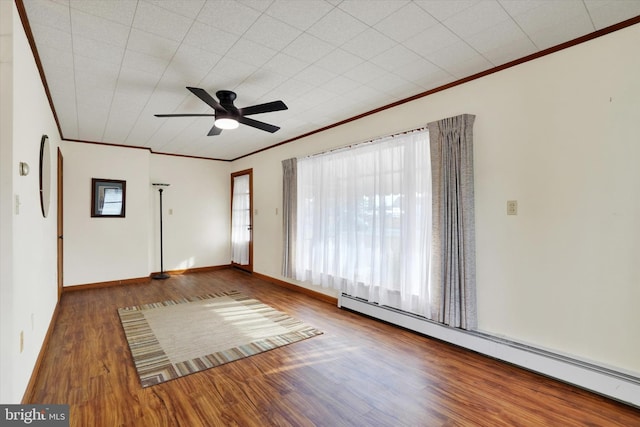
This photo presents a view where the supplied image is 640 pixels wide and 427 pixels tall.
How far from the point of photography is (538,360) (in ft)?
7.85

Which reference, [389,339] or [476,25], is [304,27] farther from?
[389,339]

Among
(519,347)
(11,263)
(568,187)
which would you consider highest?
(568,187)

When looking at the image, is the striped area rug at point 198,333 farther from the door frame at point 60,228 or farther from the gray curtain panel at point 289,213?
the door frame at point 60,228

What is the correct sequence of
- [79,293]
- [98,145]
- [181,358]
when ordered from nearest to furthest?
1. [181,358]
2. [79,293]
3. [98,145]

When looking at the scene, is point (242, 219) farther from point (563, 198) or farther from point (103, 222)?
point (563, 198)

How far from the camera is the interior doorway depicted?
6.46 m

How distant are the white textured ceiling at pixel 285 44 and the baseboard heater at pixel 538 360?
2416mm

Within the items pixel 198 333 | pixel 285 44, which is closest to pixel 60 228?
pixel 198 333

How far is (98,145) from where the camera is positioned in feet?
17.4

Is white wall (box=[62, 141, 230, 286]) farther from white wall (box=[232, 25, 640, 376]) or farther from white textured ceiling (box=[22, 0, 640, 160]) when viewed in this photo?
white wall (box=[232, 25, 640, 376])

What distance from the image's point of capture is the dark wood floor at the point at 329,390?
1922 mm

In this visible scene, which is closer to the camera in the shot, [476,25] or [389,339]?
[476,25]

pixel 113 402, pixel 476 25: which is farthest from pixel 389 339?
pixel 476 25

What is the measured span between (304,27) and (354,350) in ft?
9.04
